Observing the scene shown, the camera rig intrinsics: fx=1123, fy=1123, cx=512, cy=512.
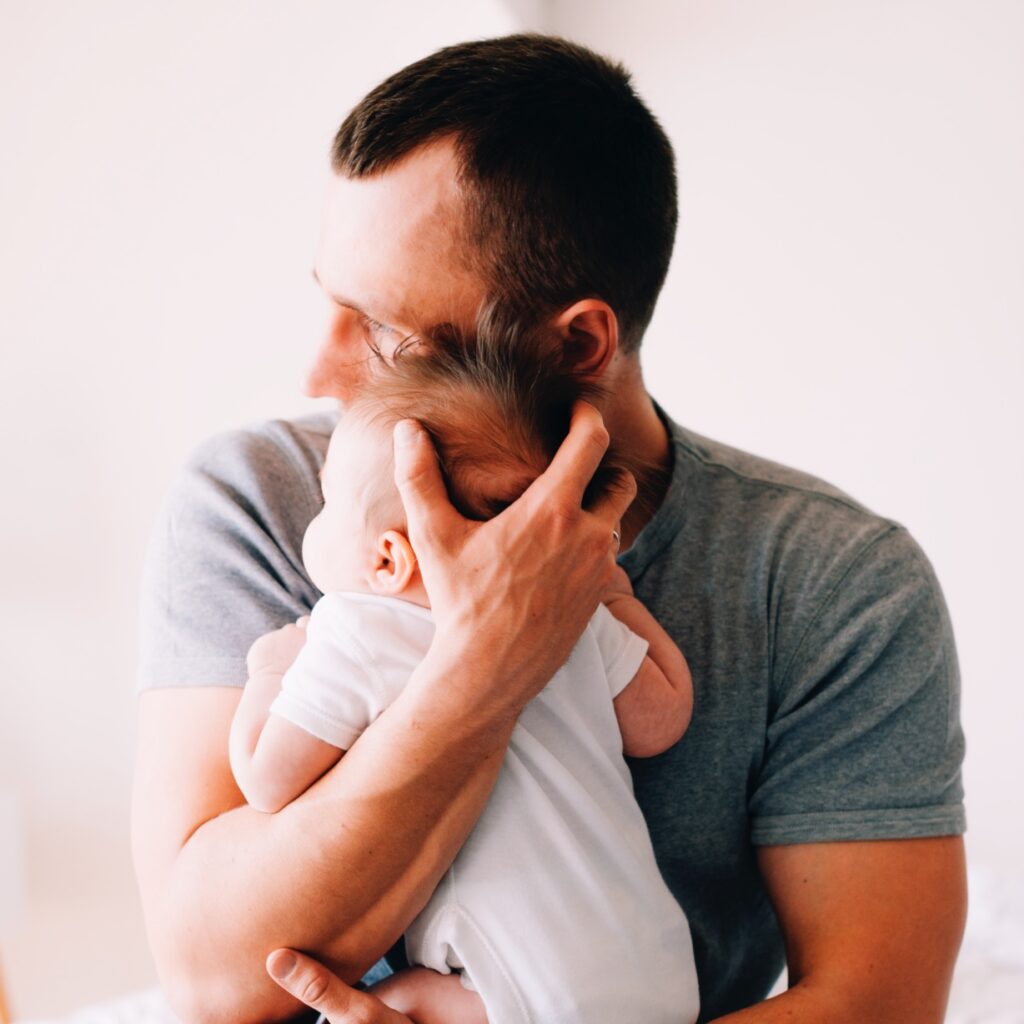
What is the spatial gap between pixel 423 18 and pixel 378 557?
2899 millimetres

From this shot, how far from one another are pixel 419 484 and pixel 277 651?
24cm

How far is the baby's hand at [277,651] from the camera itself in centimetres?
108

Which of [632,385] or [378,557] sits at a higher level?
[632,385]

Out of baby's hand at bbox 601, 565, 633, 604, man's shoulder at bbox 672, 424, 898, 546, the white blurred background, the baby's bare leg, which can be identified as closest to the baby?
the baby's bare leg

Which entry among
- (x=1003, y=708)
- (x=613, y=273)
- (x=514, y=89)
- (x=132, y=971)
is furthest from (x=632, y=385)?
(x=132, y=971)

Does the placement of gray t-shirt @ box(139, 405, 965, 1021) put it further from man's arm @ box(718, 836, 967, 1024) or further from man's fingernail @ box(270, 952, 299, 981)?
man's fingernail @ box(270, 952, 299, 981)

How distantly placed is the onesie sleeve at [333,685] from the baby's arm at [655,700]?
10.3 inches

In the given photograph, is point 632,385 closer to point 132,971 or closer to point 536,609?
point 536,609

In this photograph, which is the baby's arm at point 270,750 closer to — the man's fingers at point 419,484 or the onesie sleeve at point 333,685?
the onesie sleeve at point 333,685

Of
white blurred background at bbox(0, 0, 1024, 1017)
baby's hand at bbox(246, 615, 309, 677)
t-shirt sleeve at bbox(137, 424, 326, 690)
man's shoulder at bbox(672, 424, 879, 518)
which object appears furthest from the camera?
white blurred background at bbox(0, 0, 1024, 1017)

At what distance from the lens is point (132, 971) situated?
3.45 meters

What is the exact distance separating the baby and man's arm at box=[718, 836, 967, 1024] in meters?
0.18

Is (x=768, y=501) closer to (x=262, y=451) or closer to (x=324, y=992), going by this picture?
(x=262, y=451)

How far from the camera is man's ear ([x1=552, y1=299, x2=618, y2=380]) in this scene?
1.35 m
